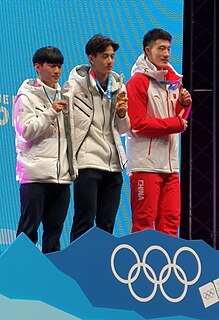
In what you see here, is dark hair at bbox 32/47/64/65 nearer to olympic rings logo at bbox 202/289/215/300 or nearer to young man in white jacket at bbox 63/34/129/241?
young man in white jacket at bbox 63/34/129/241

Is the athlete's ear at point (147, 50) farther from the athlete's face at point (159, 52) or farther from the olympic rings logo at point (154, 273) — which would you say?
the olympic rings logo at point (154, 273)

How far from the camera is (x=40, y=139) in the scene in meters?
3.75

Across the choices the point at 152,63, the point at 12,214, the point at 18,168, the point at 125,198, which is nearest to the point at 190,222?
the point at 125,198

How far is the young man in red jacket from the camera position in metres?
4.04

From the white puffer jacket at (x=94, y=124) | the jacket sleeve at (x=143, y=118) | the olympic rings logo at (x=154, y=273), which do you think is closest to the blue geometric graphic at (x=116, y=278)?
the olympic rings logo at (x=154, y=273)

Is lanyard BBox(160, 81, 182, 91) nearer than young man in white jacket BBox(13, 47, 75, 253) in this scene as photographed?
No

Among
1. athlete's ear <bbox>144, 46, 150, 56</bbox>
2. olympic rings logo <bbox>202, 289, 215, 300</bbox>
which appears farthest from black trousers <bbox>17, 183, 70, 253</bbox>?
athlete's ear <bbox>144, 46, 150, 56</bbox>

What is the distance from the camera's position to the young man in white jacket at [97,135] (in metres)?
3.83

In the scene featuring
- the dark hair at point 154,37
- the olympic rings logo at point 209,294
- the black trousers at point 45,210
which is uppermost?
the dark hair at point 154,37

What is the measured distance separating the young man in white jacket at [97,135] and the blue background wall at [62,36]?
90 centimetres

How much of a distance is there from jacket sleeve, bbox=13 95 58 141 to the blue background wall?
969 millimetres

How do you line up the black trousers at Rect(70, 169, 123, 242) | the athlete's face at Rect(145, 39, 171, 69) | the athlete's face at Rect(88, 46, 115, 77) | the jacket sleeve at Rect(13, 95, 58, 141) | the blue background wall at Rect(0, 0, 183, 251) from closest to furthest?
1. the jacket sleeve at Rect(13, 95, 58, 141)
2. the black trousers at Rect(70, 169, 123, 242)
3. the athlete's face at Rect(88, 46, 115, 77)
4. the athlete's face at Rect(145, 39, 171, 69)
5. the blue background wall at Rect(0, 0, 183, 251)

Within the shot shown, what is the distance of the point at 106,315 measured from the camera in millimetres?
3020

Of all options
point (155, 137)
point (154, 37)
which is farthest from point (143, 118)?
point (154, 37)
